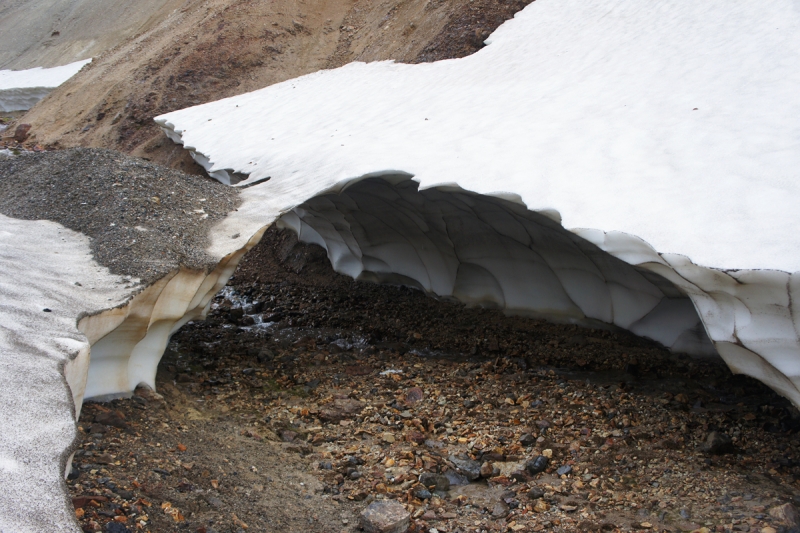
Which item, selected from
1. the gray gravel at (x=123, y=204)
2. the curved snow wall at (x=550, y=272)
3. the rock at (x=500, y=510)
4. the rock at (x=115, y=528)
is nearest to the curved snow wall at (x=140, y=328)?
the gray gravel at (x=123, y=204)

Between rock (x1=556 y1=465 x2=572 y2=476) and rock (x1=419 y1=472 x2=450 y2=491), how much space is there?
617 mm

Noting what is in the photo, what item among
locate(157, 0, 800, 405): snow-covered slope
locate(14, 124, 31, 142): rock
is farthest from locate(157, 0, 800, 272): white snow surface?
locate(14, 124, 31, 142): rock

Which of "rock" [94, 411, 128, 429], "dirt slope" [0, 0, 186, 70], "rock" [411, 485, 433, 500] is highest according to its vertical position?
"dirt slope" [0, 0, 186, 70]

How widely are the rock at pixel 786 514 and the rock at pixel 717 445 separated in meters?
0.73

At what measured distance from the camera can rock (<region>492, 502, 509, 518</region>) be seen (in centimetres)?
357

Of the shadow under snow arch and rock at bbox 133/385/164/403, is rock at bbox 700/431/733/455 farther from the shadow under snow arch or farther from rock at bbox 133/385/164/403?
rock at bbox 133/385/164/403

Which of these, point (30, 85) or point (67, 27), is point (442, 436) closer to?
point (30, 85)

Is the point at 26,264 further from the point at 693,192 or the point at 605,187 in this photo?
the point at 693,192

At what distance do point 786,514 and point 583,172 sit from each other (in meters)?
2.18

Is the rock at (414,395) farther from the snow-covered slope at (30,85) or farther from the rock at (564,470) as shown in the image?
the snow-covered slope at (30,85)

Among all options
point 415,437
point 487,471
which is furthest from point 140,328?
point 487,471

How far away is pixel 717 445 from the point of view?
157 inches

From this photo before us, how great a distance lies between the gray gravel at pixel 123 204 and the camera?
464 cm

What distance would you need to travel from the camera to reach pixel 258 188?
6211mm
